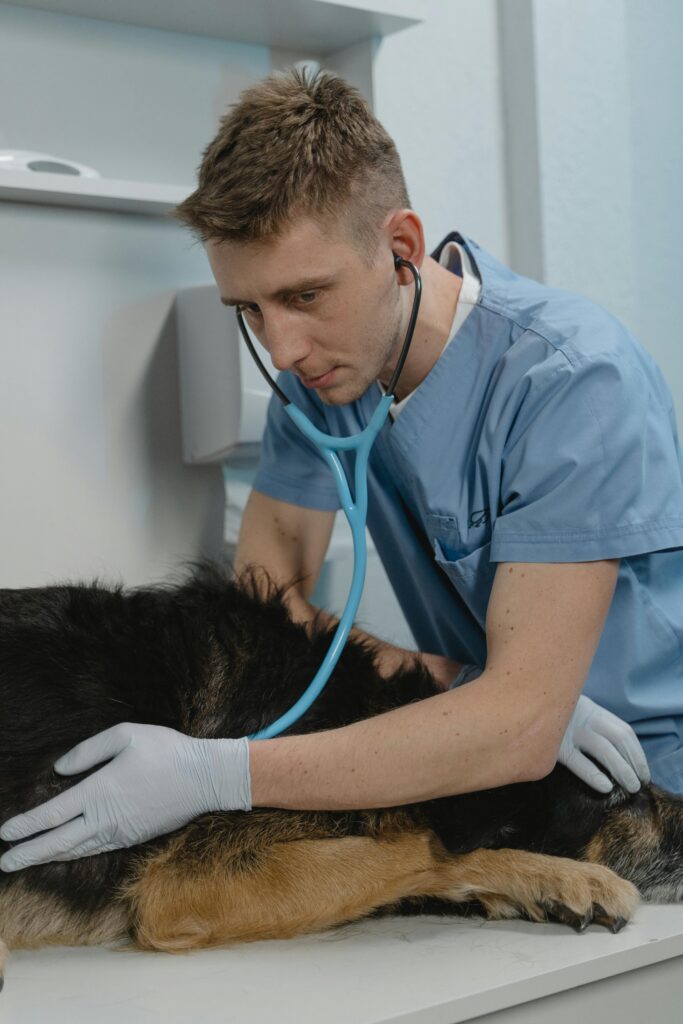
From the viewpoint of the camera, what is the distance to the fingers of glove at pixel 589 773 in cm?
125

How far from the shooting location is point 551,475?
1241 millimetres

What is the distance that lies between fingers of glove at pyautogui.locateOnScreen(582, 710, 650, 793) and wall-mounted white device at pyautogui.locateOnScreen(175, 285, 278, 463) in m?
0.85

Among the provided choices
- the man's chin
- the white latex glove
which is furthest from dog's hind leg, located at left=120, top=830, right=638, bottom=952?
the man's chin

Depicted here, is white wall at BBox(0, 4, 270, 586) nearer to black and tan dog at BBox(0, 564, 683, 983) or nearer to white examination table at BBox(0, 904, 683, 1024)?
black and tan dog at BBox(0, 564, 683, 983)

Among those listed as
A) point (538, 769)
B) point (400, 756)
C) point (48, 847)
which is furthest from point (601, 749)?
point (48, 847)

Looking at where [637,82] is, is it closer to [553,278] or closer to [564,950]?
[553,278]

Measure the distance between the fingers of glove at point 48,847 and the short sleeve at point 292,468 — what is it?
0.70m

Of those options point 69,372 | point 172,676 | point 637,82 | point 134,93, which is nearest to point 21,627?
point 172,676

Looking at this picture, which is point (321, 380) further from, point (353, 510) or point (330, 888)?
point (330, 888)

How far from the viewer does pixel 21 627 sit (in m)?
1.24

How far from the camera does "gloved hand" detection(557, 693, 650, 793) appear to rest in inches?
49.3

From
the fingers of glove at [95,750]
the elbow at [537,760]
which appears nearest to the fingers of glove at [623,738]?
the elbow at [537,760]

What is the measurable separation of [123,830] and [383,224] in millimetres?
704

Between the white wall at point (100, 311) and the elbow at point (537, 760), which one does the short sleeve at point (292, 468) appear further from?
the elbow at point (537, 760)
